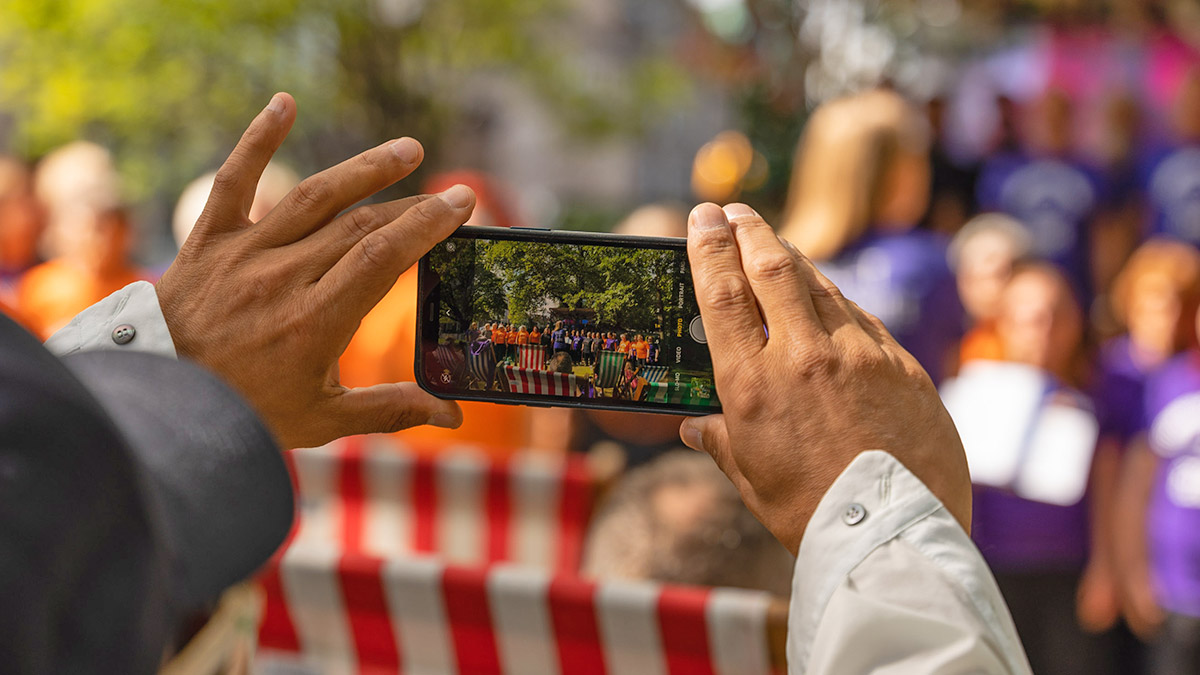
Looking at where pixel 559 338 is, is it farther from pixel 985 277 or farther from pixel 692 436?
pixel 985 277

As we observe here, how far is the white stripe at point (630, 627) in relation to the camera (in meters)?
1.94

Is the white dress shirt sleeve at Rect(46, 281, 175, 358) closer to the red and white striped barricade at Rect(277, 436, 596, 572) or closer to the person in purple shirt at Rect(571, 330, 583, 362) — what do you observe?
the person in purple shirt at Rect(571, 330, 583, 362)

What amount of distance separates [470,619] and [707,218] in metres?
1.27

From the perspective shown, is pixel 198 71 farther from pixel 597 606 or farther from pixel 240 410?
pixel 240 410

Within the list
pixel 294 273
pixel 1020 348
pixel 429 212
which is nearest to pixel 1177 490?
pixel 1020 348

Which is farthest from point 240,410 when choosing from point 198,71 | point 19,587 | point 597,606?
point 198,71

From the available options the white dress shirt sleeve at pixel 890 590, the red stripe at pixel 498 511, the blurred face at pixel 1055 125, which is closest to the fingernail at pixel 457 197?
the white dress shirt sleeve at pixel 890 590

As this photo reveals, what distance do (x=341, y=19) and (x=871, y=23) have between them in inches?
231

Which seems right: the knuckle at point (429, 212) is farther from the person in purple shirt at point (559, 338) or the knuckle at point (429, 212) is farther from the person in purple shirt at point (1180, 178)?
the person in purple shirt at point (1180, 178)

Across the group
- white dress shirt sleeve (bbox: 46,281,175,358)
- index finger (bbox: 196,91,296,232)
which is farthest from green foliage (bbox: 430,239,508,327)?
white dress shirt sleeve (bbox: 46,281,175,358)

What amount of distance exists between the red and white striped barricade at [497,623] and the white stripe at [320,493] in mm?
1324

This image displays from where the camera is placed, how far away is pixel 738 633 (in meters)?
1.87

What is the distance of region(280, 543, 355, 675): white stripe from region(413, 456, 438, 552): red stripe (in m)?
1.28

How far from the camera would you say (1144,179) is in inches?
224
